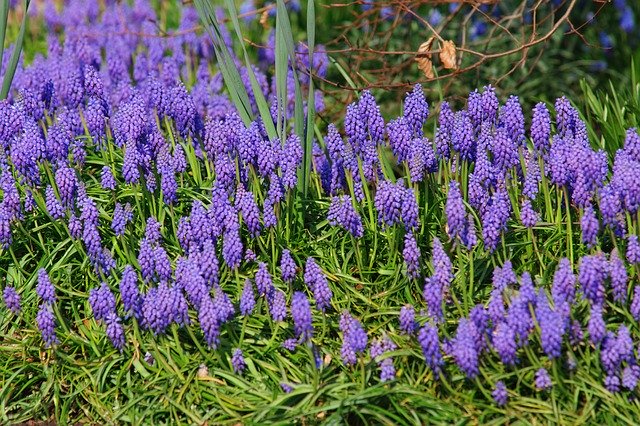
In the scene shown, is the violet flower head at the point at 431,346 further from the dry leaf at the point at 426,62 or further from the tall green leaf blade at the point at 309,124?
the dry leaf at the point at 426,62

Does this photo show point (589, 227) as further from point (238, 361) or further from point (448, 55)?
point (448, 55)

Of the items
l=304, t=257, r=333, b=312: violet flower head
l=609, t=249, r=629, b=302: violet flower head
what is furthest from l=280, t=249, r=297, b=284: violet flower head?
l=609, t=249, r=629, b=302: violet flower head

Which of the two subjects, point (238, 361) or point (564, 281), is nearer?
point (564, 281)

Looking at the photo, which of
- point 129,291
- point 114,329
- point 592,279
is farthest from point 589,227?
point 114,329

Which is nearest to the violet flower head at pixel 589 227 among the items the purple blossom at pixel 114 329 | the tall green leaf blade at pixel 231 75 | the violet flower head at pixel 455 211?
the violet flower head at pixel 455 211

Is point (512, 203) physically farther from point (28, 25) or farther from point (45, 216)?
point (28, 25)

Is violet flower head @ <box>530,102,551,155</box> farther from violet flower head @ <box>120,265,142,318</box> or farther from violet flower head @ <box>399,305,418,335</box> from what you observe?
violet flower head @ <box>120,265,142,318</box>

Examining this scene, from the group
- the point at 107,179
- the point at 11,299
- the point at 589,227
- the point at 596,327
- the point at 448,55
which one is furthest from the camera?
the point at 448,55
